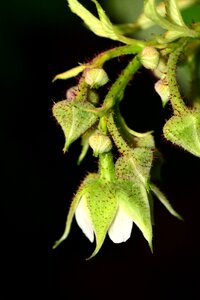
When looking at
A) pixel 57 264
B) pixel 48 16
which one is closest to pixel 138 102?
pixel 48 16

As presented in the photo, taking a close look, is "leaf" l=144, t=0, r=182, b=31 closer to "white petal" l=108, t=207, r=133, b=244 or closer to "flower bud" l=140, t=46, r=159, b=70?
"flower bud" l=140, t=46, r=159, b=70

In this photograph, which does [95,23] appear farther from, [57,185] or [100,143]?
[57,185]

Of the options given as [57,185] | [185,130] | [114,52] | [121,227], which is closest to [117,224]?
[121,227]

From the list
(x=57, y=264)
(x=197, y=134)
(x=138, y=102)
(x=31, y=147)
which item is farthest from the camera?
(x=57, y=264)

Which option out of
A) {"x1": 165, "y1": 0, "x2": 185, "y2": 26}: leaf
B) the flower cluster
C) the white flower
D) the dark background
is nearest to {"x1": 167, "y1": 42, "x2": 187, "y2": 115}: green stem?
the flower cluster

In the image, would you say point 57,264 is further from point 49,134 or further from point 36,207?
point 49,134

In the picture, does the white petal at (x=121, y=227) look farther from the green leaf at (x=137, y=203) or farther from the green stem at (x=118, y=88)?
the green stem at (x=118, y=88)
